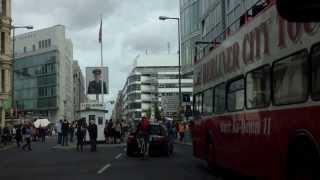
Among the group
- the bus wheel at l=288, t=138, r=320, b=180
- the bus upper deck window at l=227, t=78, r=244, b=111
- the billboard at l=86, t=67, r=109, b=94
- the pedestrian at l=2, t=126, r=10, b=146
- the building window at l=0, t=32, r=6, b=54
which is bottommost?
the pedestrian at l=2, t=126, r=10, b=146

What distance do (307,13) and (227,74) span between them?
1064cm

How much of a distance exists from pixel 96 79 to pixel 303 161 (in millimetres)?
64119

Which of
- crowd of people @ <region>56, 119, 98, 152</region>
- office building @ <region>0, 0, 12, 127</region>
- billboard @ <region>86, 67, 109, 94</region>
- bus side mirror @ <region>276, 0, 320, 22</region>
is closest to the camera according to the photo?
bus side mirror @ <region>276, 0, 320, 22</region>

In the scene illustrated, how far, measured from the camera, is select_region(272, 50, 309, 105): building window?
9.30 m

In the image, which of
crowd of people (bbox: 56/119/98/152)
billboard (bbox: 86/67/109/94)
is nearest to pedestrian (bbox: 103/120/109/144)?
crowd of people (bbox: 56/119/98/152)

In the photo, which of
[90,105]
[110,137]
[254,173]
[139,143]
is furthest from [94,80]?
[254,173]

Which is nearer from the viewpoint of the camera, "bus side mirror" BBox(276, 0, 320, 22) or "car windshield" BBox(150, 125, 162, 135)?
"bus side mirror" BBox(276, 0, 320, 22)

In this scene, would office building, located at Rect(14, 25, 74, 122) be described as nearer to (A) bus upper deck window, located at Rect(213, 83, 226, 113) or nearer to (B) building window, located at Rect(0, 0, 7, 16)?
(B) building window, located at Rect(0, 0, 7, 16)

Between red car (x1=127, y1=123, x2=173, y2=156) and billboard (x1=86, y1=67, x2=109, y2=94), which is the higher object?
billboard (x1=86, y1=67, x2=109, y2=94)

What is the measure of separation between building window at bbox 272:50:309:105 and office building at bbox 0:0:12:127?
2522 inches

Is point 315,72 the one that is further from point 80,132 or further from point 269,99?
point 80,132

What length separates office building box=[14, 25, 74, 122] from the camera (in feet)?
474

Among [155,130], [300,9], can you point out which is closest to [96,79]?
[155,130]

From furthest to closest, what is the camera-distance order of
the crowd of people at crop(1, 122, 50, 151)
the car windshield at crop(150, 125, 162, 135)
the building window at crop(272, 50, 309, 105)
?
the crowd of people at crop(1, 122, 50, 151)
the car windshield at crop(150, 125, 162, 135)
the building window at crop(272, 50, 309, 105)
